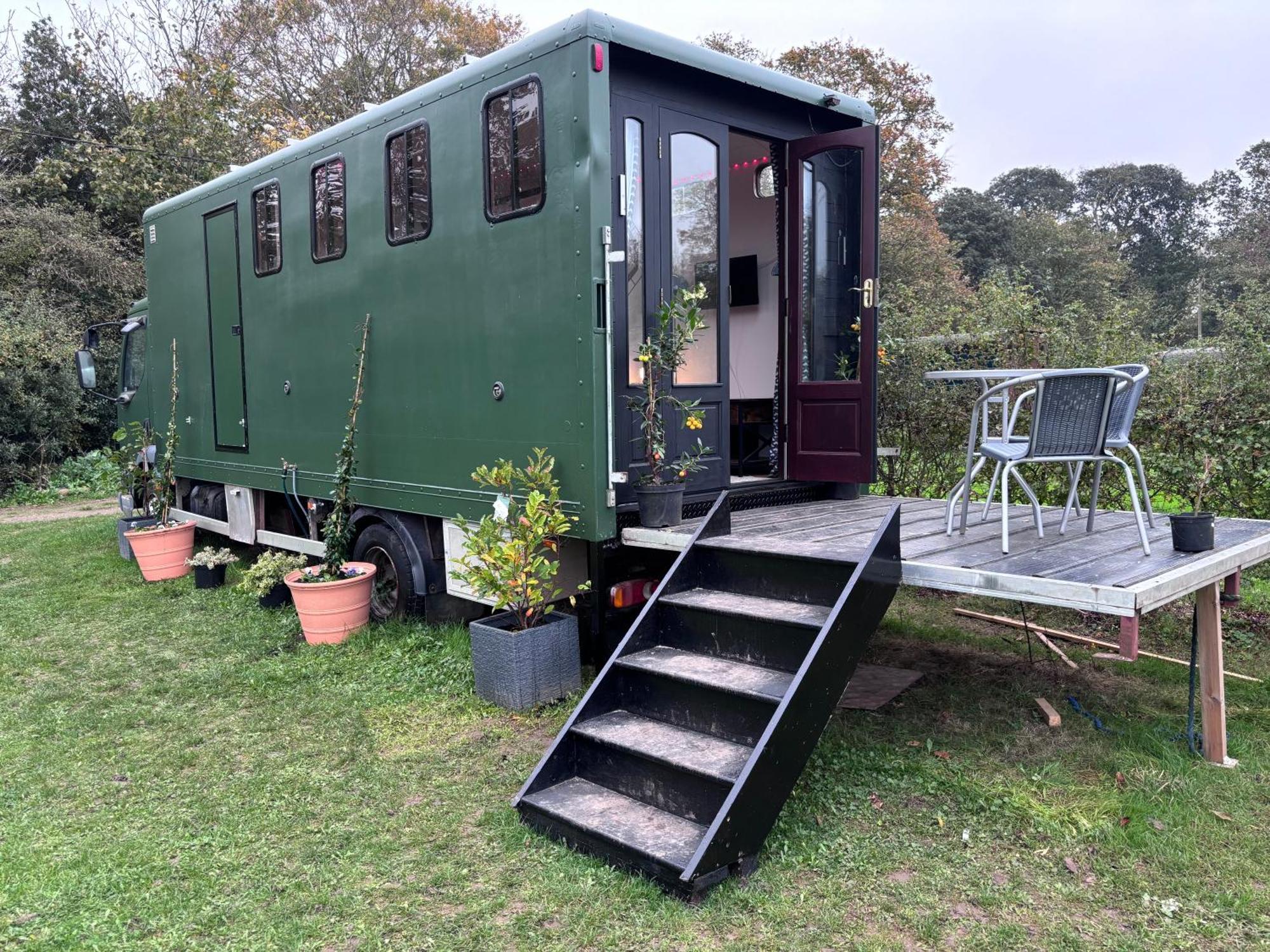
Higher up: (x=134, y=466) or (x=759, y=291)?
(x=759, y=291)

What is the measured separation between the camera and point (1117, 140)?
36.1m

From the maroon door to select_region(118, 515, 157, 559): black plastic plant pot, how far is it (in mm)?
5265

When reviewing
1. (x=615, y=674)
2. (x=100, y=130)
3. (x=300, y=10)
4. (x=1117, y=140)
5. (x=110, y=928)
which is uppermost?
(x=1117, y=140)

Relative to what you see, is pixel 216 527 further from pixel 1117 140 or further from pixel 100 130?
pixel 1117 140

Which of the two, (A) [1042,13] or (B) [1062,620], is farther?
(A) [1042,13]

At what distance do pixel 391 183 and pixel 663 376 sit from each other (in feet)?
6.55

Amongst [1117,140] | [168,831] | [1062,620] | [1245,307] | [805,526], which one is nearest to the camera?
[168,831]

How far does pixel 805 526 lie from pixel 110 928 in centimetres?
293

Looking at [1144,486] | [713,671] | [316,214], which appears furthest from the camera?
[316,214]

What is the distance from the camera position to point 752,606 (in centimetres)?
327

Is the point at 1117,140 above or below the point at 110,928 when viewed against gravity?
above

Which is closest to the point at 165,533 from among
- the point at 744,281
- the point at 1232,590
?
the point at 744,281

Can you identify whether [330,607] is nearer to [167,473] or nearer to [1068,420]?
[167,473]

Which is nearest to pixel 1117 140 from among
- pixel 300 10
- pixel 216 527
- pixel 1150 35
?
pixel 1150 35
